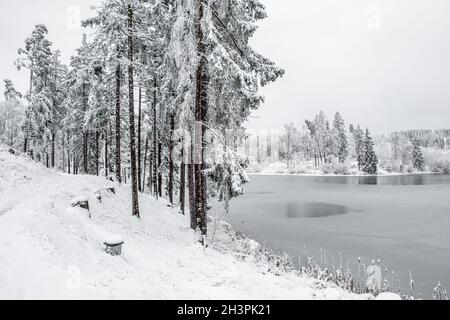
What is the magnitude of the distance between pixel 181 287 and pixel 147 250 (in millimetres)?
4311

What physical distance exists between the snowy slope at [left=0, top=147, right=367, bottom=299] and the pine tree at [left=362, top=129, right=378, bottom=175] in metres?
88.3

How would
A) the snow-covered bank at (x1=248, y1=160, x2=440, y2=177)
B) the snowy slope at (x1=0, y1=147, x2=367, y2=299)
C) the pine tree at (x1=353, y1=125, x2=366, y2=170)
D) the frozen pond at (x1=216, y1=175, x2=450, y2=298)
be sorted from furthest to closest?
1. the snow-covered bank at (x1=248, y1=160, x2=440, y2=177)
2. the pine tree at (x1=353, y1=125, x2=366, y2=170)
3. the frozen pond at (x1=216, y1=175, x2=450, y2=298)
4. the snowy slope at (x1=0, y1=147, x2=367, y2=299)

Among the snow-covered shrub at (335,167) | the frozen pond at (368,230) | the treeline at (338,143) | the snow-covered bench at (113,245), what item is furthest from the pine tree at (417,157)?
the snow-covered bench at (113,245)

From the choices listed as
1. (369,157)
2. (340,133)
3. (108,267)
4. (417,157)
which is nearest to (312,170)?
(340,133)

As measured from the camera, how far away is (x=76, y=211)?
43.9 ft

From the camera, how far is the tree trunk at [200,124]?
1297 cm

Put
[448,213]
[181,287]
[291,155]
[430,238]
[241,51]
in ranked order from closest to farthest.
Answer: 1. [181,287]
2. [241,51]
3. [430,238]
4. [448,213]
5. [291,155]

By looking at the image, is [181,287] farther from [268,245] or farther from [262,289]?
[268,245]

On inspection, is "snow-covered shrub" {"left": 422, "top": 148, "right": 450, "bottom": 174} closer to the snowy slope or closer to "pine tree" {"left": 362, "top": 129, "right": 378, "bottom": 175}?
"pine tree" {"left": 362, "top": 129, "right": 378, "bottom": 175}

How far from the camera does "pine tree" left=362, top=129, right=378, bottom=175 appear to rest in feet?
302

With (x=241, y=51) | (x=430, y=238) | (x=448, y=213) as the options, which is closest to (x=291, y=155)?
(x=448, y=213)

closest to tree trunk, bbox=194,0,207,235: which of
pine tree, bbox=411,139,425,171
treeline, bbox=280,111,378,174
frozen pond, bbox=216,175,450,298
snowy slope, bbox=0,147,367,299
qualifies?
snowy slope, bbox=0,147,367,299

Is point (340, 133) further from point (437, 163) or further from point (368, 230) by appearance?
point (368, 230)

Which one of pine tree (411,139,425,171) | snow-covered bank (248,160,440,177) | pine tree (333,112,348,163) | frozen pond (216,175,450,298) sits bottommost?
frozen pond (216,175,450,298)
